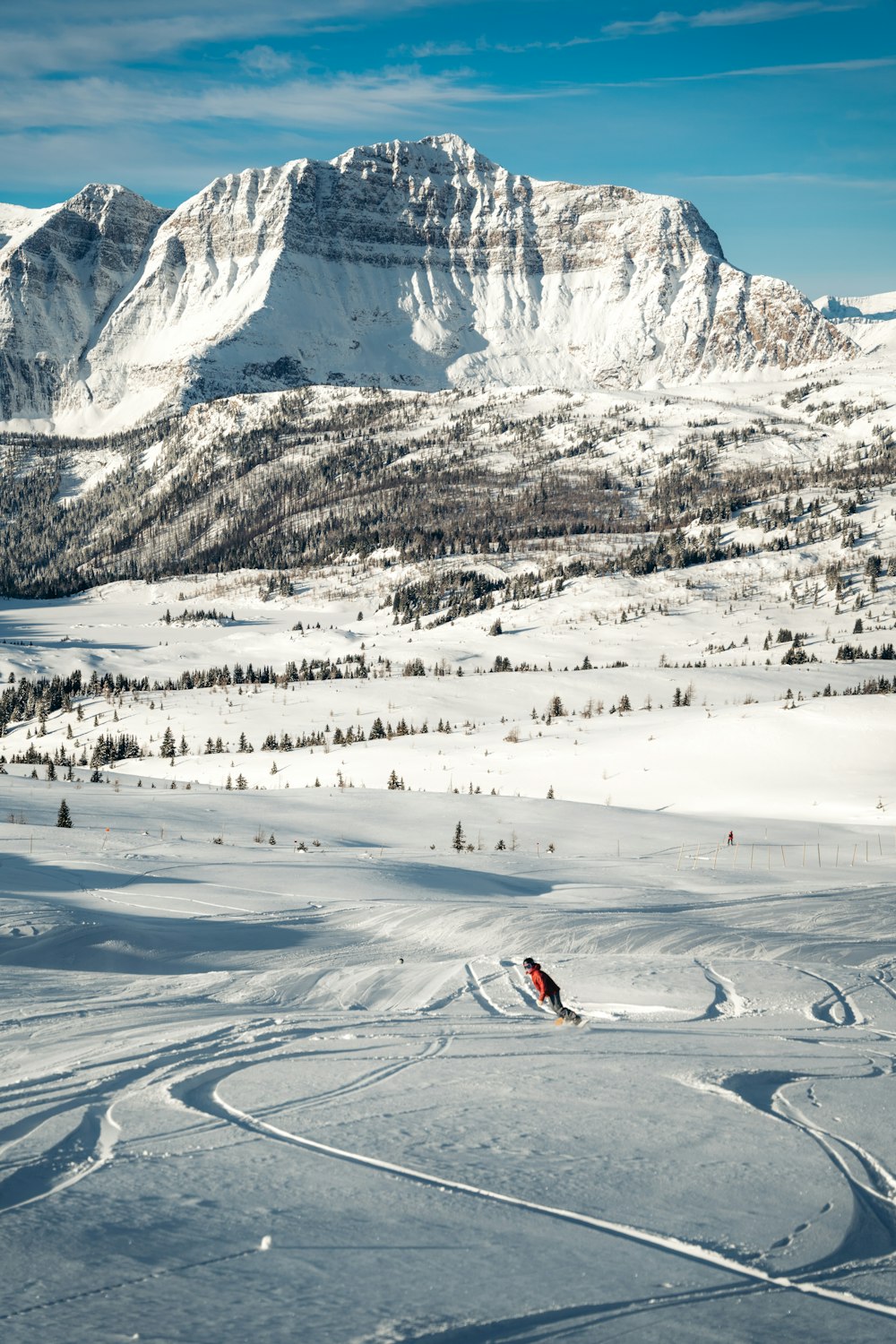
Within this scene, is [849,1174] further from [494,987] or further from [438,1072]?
[494,987]

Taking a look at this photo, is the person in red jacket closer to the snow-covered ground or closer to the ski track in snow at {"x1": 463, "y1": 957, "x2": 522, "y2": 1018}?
the snow-covered ground

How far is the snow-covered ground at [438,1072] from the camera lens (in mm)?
5410

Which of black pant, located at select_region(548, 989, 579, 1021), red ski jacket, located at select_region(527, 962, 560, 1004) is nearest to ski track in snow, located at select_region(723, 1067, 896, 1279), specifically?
black pant, located at select_region(548, 989, 579, 1021)

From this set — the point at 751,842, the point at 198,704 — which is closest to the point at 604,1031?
the point at 751,842

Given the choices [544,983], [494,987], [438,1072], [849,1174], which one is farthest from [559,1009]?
[849,1174]

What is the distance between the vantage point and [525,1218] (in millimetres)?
6164

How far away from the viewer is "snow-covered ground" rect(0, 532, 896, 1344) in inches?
213

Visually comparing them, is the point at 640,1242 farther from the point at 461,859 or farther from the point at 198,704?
the point at 198,704

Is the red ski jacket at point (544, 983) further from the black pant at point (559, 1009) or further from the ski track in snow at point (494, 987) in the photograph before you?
the ski track in snow at point (494, 987)

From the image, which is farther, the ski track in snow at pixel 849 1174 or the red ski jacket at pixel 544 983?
the red ski jacket at pixel 544 983

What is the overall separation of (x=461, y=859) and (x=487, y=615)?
100m

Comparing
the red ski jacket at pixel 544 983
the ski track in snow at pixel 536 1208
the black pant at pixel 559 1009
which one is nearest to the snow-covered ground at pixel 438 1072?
the ski track in snow at pixel 536 1208

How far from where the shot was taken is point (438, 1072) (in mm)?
9453

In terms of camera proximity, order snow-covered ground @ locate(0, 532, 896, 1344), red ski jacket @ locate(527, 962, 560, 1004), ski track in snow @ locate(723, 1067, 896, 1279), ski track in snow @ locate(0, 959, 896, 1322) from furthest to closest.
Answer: red ski jacket @ locate(527, 962, 560, 1004) < ski track in snow @ locate(723, 1067, 896, 1279) < ski track in snow @ locate(0, 959, 896, 1322) < snow-covered ground @ locate(0, 532, 896, 1344)
